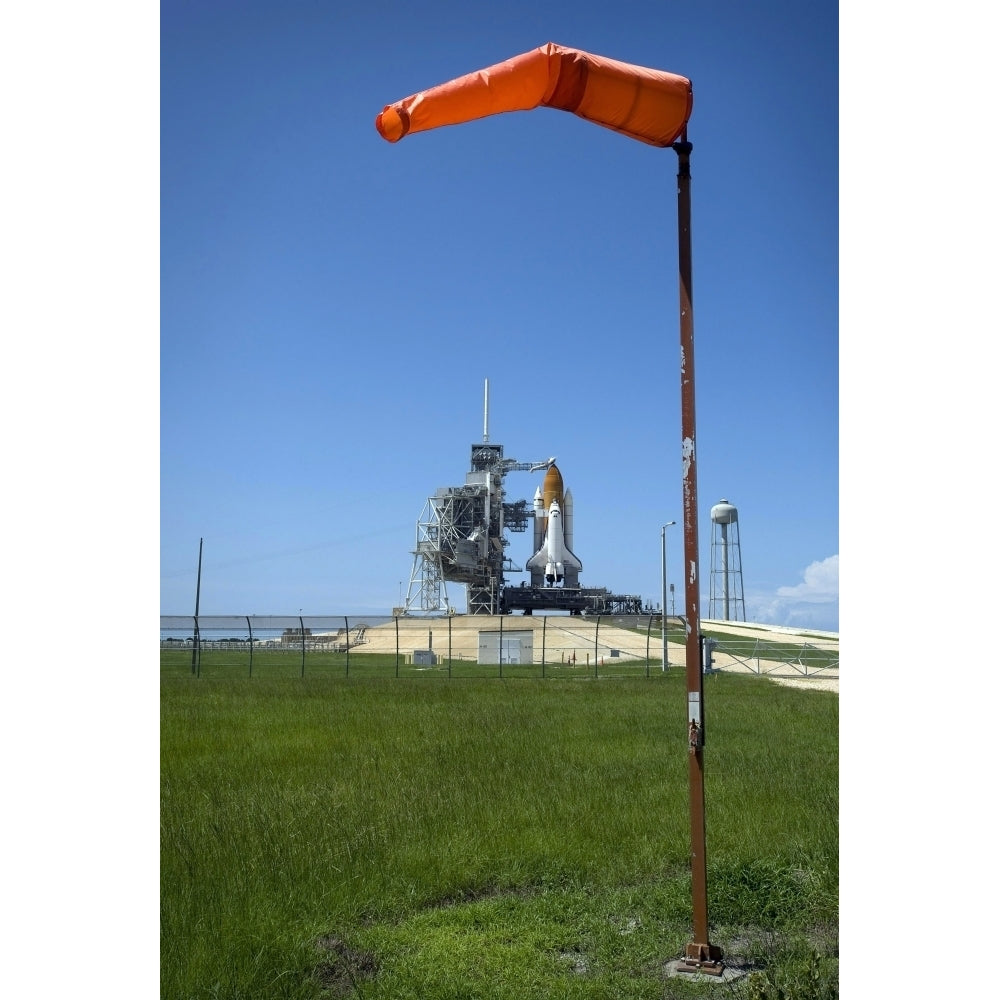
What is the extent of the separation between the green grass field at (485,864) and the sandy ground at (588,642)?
14583mm

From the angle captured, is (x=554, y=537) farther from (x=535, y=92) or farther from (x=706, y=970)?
(x=535, y=92)

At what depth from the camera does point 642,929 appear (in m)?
4.78

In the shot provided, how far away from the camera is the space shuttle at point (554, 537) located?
73.7 meters

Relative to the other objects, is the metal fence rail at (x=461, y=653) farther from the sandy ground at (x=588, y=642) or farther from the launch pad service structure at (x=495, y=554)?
the launch pad service structure at (x=495, y=554)

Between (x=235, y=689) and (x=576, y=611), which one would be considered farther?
(x=576, y=611)

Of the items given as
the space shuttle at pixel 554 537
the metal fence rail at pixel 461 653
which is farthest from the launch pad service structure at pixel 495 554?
the metal fence rail at pixel 461 653

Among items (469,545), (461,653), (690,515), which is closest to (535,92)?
(690,515)

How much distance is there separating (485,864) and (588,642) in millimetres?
38498

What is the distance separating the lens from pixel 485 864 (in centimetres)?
604
